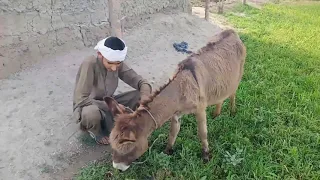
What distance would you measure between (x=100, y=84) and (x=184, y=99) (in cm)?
116

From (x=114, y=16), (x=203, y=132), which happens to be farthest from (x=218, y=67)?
(x=114, y=16)

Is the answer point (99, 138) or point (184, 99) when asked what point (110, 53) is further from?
point (99, 138)

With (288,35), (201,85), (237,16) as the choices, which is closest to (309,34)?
(288,35)

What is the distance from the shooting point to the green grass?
4.09 metres

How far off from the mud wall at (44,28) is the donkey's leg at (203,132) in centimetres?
337

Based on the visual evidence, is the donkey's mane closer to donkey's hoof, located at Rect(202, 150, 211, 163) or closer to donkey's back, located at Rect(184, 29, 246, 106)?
donkey's back, located at Rect(184, 29, 246, 106)

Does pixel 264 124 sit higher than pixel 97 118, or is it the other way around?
pixel 97 118

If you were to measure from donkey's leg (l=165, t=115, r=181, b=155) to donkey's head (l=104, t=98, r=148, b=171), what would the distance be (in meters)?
0.60

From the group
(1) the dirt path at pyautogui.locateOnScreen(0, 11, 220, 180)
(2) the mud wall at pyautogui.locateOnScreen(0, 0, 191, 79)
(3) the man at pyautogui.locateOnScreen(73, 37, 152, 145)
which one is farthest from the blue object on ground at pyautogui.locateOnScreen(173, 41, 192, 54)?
(3) the man at pyautogui.locateOnScreen(73, 37, 152, 145)

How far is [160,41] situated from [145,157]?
432cm

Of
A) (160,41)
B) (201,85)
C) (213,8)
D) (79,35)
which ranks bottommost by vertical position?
(213,8)

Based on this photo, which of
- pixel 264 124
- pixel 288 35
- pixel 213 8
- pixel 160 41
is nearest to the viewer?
pixel 264 124

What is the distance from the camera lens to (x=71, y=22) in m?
6.71

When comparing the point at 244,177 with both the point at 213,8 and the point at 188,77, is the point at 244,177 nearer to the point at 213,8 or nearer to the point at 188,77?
the point at 188,77
